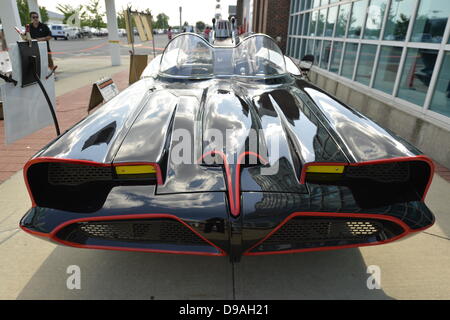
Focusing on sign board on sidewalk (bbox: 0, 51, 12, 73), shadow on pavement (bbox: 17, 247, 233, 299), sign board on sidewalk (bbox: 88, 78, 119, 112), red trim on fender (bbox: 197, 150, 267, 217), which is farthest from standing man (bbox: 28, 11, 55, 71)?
red trim on fender (bbox: 197, 150, 267, 217)

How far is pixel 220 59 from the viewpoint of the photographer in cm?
313

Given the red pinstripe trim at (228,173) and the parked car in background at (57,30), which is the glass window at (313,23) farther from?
the parked car in background at (57,30)

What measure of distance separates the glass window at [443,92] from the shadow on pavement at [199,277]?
2.87 meters

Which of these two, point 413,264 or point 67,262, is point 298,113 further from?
point 67,262

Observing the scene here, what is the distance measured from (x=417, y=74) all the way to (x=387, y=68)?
0.77m

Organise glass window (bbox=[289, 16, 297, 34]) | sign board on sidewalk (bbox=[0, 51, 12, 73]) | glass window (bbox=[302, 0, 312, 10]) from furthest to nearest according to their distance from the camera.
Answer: glass window (bbox=[289, 16, 297, 34]) < glass window (bbox=[302, 0, 312, 10]) < sign board on sidewalk (bbox=[0, 51, 12, 73])

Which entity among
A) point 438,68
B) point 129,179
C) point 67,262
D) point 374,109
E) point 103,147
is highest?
point 438,68

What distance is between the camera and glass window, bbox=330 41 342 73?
680 centimetres

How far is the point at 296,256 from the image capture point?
196 cm

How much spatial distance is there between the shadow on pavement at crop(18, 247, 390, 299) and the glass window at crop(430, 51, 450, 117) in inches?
113

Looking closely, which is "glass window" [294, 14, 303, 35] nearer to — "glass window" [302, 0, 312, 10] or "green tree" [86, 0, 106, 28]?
"glass window" [302, 0, 312, 10]

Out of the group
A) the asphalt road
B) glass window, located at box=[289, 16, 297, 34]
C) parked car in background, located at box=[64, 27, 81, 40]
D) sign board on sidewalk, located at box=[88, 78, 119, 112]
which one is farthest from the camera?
parked car in background, located at box=[64, 27, 81, 40]
